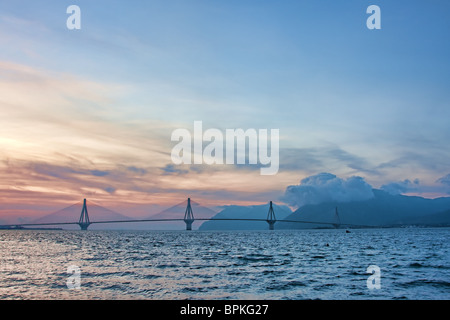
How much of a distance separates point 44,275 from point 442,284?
28.2 meters

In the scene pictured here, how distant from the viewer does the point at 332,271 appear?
30.2m

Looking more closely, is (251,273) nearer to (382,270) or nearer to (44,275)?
(382,270)

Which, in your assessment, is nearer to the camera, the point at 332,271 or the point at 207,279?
the point at 207,279
